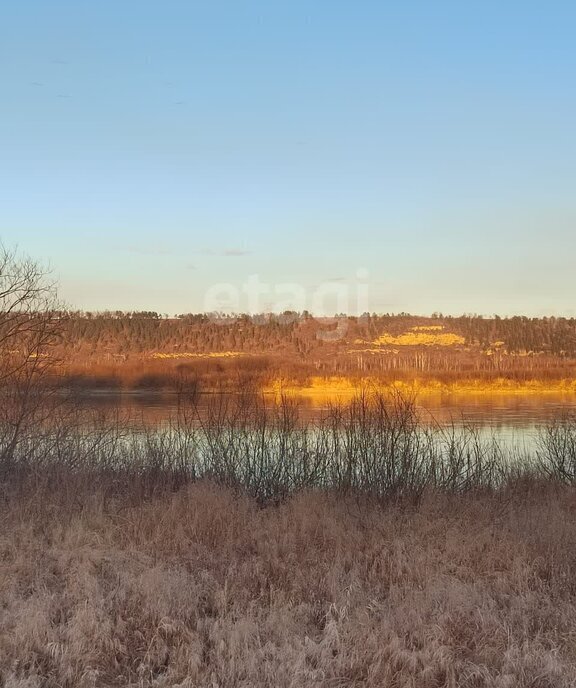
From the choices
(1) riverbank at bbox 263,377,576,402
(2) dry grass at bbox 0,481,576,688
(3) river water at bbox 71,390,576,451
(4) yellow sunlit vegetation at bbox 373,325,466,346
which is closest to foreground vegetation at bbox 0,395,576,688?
(2) dry grass at bbox 0,481,576,688

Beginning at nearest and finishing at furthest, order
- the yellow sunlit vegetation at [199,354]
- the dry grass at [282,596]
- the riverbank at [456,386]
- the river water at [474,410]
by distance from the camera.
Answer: the dry grass at [282,596]
the river water at [474,410]
the riverbank at [456,386]
the yellow sunlit vegetation at [199,354]

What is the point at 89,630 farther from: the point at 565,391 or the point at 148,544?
the point at 565,391

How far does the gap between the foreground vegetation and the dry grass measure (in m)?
0.02

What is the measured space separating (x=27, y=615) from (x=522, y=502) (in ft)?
29.0

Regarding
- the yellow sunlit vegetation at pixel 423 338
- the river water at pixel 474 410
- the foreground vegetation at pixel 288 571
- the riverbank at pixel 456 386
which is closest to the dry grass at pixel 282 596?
the foreground vegetation at pixel 288 571

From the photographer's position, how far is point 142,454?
51.1 ft

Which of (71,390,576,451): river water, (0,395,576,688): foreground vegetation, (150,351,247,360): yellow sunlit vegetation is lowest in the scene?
(71,390,576,451): river water

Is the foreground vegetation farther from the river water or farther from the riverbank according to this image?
the riverbank

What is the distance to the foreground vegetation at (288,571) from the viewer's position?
544 cm

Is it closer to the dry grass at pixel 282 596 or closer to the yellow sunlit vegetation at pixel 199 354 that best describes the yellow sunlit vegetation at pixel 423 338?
the yellow sunlit vegetation at pixel 199 354

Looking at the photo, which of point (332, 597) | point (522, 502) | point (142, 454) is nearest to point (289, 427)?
point (142, 454)

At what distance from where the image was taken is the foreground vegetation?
5438 millimetres

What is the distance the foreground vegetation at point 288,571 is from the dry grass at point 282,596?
23 mm

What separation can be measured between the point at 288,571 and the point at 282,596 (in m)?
0.91
